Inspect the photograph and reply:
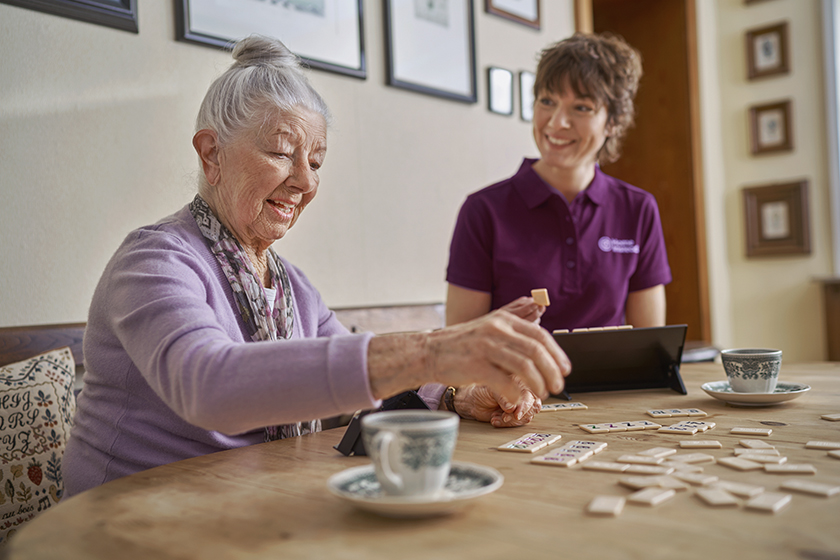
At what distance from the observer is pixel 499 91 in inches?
133

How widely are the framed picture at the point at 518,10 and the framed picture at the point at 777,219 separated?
2.16 metres

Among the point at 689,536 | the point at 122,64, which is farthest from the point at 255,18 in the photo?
the point at 689,536

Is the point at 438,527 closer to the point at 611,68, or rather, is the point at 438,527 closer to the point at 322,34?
the point at 611,68

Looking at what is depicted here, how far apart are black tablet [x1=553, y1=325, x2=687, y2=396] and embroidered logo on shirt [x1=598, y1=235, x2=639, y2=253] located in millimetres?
744

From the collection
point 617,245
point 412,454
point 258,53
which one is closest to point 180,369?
point 412,454

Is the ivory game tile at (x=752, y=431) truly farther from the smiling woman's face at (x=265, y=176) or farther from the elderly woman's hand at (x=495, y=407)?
the smiling woman's face at (x=265, y=176)

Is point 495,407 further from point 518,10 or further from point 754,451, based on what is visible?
point 518,10

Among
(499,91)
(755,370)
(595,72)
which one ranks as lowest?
(755,370)

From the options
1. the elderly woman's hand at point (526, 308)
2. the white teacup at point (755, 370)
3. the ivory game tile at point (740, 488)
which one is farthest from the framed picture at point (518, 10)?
the ivory game tile at point (740, 488)

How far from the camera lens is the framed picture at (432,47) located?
285 centimetres

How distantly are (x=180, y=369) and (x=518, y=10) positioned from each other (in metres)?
3.10

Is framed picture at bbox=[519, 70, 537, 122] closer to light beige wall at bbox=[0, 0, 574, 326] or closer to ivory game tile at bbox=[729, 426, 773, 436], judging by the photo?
light beige wall at bbox=[0, 0, 574, 326]

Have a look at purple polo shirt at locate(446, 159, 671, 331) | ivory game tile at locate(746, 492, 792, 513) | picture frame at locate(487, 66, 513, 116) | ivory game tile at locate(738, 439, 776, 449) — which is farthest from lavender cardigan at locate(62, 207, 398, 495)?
picture frame at locate(487, 66, 513, 116)

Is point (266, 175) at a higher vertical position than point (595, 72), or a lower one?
lower
